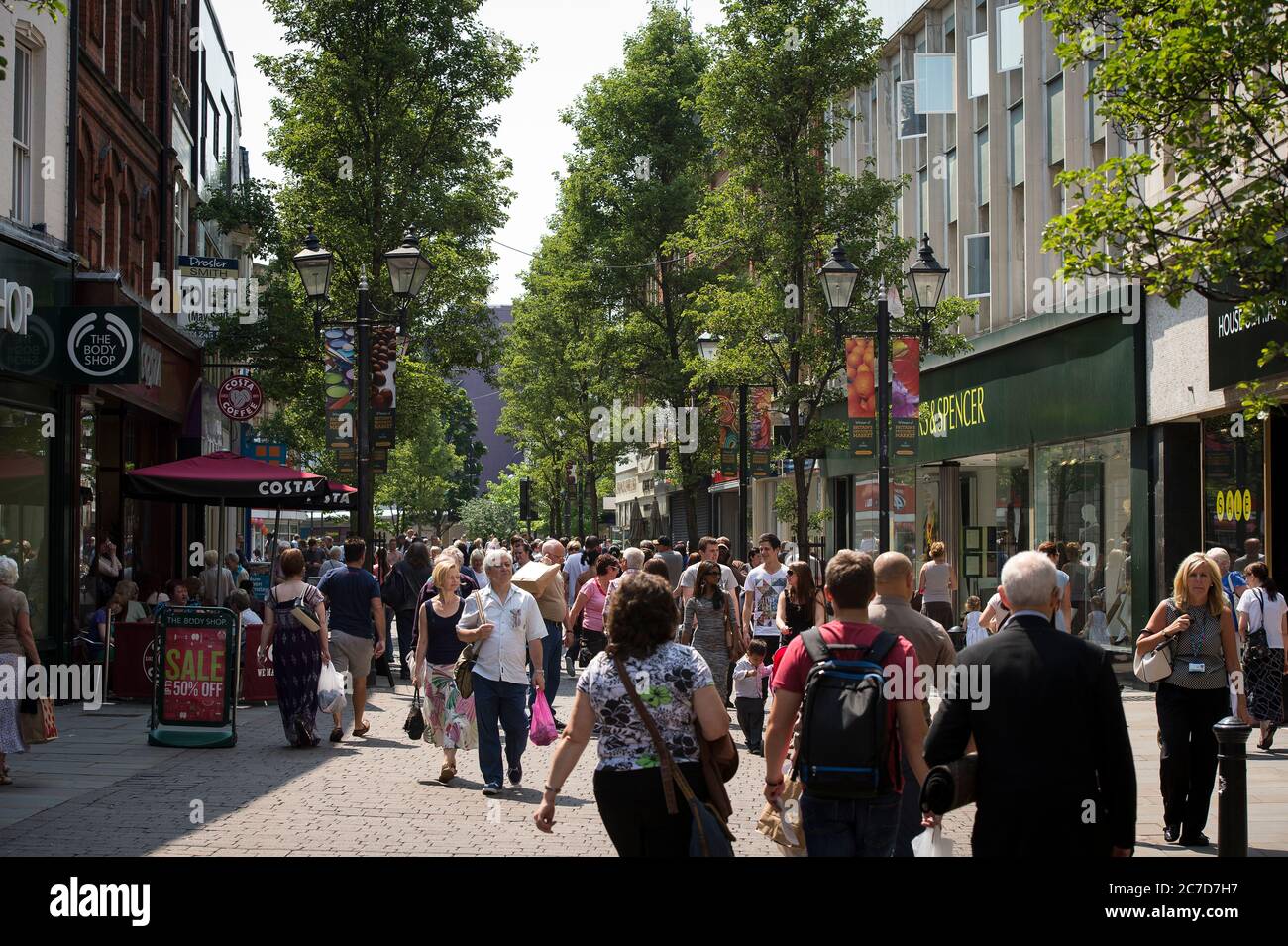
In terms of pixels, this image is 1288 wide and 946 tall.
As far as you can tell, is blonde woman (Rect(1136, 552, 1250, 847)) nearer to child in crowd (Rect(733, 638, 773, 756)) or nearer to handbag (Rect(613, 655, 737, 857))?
child in crowd (Rect(733, 638, 773, 756))

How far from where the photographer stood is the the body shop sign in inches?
567

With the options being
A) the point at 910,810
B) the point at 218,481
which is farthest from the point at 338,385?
the point at 910,810

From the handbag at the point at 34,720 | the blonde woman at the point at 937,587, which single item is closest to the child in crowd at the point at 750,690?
the handbag at the point at 34,720

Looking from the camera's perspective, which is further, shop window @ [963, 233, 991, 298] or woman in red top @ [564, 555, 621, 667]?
shop window @ [963, 233, 991, 298]

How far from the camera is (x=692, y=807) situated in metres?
6.07

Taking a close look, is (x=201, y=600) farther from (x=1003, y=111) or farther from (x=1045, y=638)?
(x=1003, y=111)

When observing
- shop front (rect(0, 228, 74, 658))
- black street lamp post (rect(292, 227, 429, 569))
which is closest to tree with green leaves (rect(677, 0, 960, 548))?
black street lamp post (rect(292, 227, 429, 569))

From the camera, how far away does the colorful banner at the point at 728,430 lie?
31484 mm

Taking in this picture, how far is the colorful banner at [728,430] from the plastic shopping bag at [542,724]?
20.4m

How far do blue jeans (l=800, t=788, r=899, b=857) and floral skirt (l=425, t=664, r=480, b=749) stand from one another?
6.50m

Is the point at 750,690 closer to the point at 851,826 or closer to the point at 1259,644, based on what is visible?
the point at 1259,644

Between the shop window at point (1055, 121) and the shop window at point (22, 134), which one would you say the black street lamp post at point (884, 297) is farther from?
the shop window at point (22, 134)

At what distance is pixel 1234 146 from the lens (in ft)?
35.4
